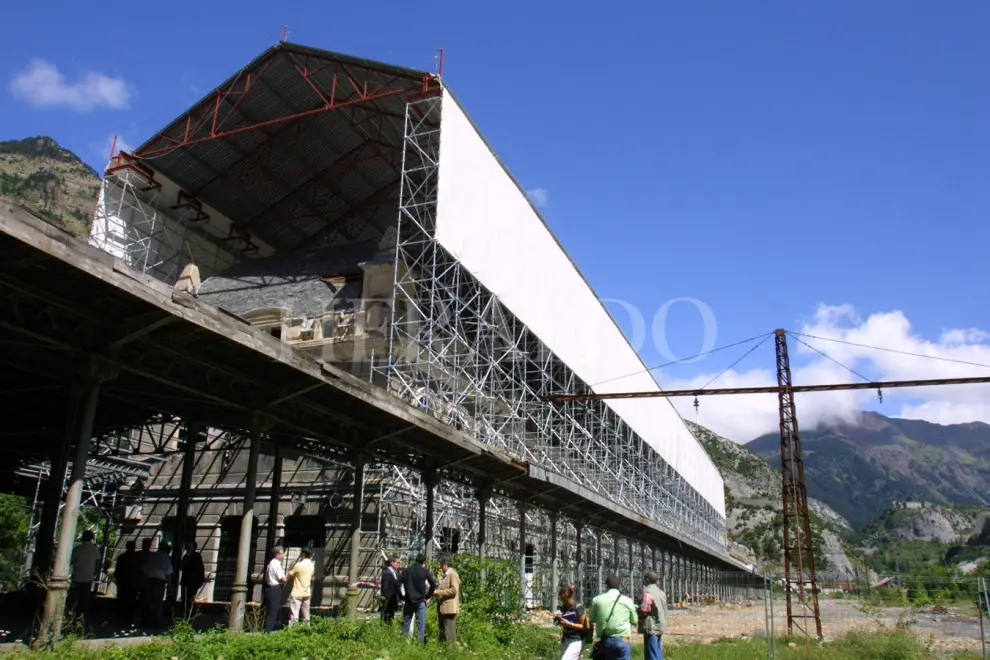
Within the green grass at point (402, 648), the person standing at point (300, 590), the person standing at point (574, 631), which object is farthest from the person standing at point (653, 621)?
the person standing at point (300, 590)

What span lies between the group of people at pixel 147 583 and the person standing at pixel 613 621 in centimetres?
845

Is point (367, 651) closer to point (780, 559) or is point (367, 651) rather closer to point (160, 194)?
point (160, 194)

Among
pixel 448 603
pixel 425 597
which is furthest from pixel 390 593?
pixel 448 603

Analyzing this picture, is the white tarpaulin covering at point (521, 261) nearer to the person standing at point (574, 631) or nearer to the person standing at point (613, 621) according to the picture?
the person standing at point (574, 631)

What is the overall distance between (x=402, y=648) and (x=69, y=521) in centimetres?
466

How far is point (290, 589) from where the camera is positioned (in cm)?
1287

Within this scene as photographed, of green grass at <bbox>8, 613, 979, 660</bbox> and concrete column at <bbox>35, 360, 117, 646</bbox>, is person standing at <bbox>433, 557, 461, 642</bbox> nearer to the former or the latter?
green grass at <bbox>8, 613, 979, 660</bbox>

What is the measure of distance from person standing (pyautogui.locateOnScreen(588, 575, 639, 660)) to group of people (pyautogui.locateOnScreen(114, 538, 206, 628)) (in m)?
8.45

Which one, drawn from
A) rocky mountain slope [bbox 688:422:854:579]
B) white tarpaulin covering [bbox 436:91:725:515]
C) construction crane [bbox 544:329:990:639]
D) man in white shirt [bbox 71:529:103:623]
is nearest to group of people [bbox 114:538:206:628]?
man in white shirt [bbox 71:529:103:623]

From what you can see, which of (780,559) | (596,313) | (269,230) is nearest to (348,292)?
(269,230)

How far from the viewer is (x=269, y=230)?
38.7 m

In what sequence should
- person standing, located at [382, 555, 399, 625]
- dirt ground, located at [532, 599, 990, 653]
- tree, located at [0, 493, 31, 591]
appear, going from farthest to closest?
tree, located at [0, 493, 31, 591] → dirt ground, located at [532, 599, 990, 653] → person standing, located at [382, 555, 399, 625]

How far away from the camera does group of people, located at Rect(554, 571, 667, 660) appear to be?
30.2ft

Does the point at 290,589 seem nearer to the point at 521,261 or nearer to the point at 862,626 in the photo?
the point at 862,626
